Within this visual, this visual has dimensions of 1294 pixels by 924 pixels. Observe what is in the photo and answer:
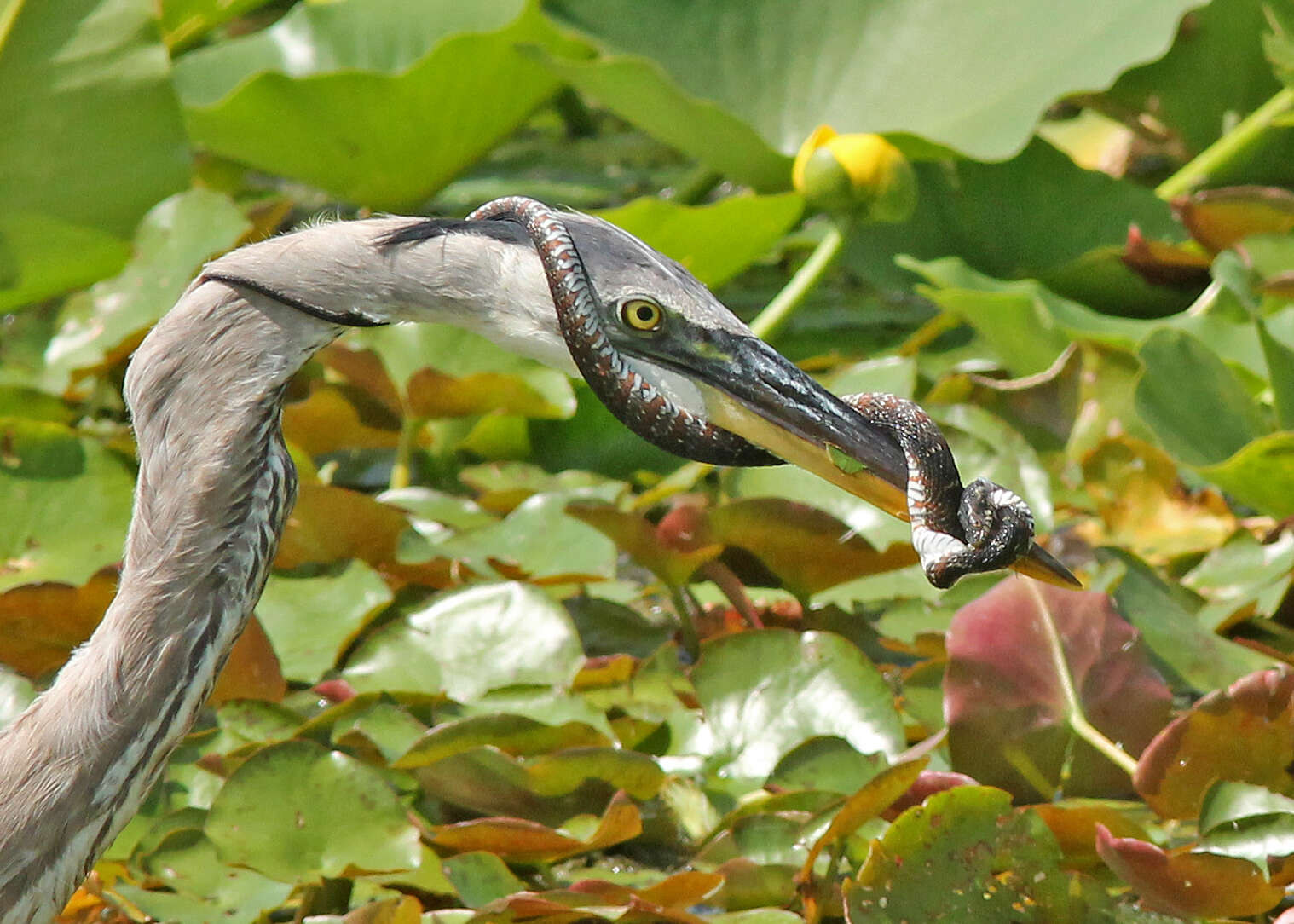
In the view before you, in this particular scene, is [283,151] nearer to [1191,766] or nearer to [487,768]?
[487,768]

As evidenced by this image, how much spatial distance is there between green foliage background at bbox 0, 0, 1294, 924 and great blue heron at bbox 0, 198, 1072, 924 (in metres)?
0.26

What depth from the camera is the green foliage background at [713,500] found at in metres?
1.76

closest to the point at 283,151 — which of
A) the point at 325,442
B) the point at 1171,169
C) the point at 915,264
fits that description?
the point at 325,442

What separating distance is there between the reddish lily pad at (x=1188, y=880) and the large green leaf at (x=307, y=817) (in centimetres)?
77

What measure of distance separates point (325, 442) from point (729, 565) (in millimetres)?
893

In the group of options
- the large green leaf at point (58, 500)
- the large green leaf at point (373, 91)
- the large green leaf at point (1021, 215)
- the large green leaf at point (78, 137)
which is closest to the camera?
the large green leaf at point (58, 500)

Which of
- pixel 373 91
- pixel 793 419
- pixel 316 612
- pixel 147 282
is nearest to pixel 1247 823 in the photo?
pixel 793 419

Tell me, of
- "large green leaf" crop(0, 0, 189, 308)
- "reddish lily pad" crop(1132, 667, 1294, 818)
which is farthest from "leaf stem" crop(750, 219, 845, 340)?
"reddish lily pad" crop(1132, 667, 1294, 818)

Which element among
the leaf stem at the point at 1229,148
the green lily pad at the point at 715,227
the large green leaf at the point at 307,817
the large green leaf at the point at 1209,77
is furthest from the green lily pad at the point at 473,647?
the large green leaf at the point at 1209,77

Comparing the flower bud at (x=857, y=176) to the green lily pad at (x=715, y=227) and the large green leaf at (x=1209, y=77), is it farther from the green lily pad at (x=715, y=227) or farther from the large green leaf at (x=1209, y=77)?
the large green leaf at (x=1209, y=77)

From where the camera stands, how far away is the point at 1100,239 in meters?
3.44

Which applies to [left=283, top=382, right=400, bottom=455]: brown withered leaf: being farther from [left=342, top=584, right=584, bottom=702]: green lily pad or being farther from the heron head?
the heron head

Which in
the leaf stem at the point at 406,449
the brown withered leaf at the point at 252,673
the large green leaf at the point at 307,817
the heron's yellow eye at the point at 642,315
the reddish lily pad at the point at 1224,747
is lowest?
the leaf stem at the point at 406,449

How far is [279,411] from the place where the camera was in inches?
55.4
